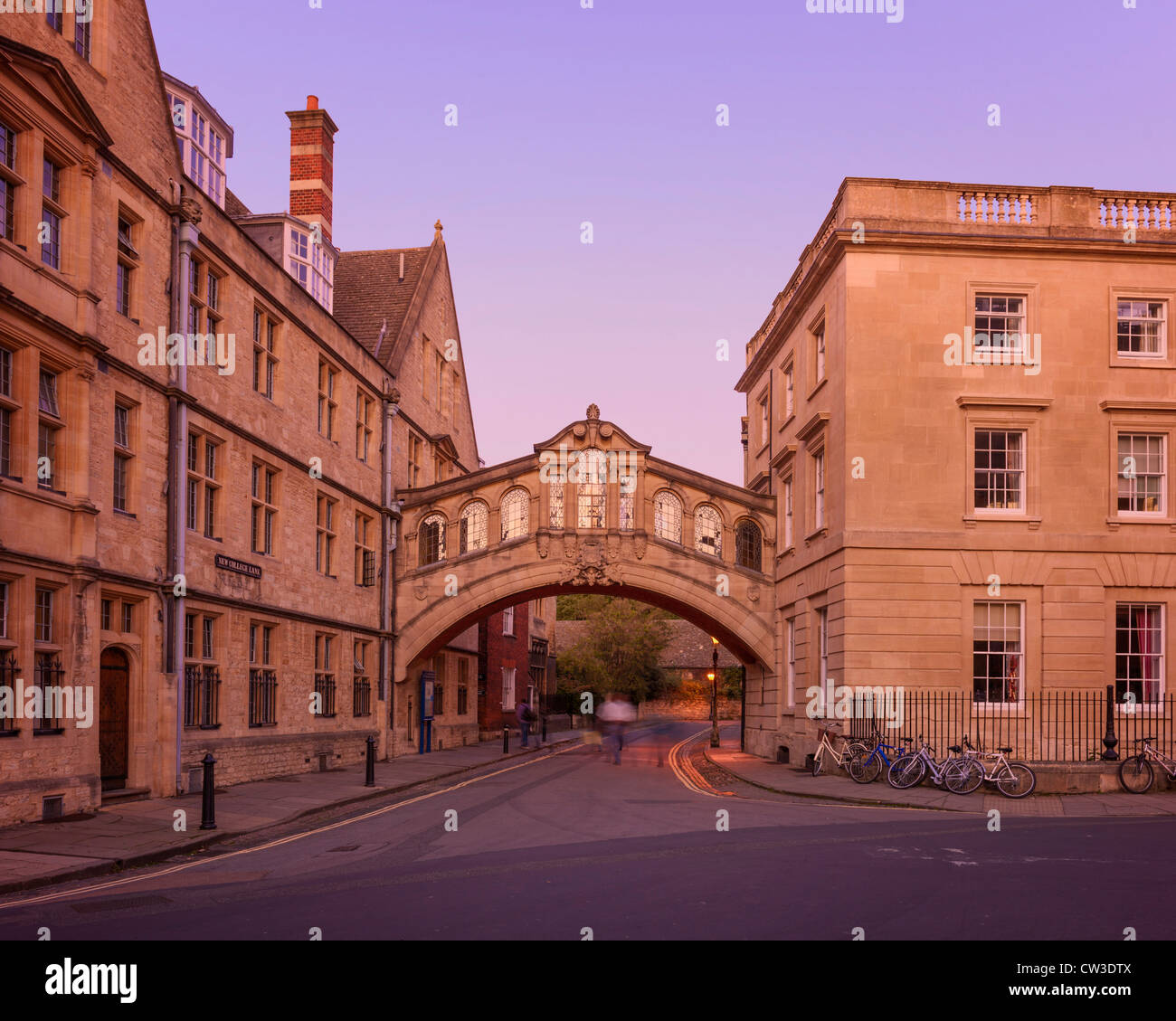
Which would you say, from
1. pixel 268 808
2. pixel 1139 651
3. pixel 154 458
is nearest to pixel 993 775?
pixel 1139 651

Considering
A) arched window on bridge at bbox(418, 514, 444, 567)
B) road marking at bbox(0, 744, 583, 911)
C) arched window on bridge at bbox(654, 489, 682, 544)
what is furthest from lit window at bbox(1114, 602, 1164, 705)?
arched window on bridge at bbox(418, 514, 444, 567)

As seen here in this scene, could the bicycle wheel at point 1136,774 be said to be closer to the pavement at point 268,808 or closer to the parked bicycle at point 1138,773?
the parked bicycle at point 1138,773

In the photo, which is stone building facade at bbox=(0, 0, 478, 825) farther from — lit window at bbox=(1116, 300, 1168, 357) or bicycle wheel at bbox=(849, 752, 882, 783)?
lit window at bbox=(1116, 300, 1168, 357)

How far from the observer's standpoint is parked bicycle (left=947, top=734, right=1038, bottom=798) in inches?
782

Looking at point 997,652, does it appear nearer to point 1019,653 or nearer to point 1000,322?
point 1019,653

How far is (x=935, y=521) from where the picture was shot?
81.8ft

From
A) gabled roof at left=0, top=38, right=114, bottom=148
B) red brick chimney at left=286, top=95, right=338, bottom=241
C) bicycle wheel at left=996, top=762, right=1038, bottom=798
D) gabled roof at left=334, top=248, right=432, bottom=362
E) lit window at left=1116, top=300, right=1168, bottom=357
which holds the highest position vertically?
red brick chimney at left=286, top=95, right=338, bottom=241

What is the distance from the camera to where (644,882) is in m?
10.3

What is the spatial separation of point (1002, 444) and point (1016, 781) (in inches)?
326

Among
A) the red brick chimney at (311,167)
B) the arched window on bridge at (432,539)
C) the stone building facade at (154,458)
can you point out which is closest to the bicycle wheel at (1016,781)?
the stone building facade at (154,458)

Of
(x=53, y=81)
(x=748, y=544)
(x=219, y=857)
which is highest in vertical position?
(x=53, y=81)

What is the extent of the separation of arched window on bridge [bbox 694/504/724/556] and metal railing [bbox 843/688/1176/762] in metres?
9.30

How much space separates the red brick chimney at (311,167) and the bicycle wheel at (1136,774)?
2278 centimetres
